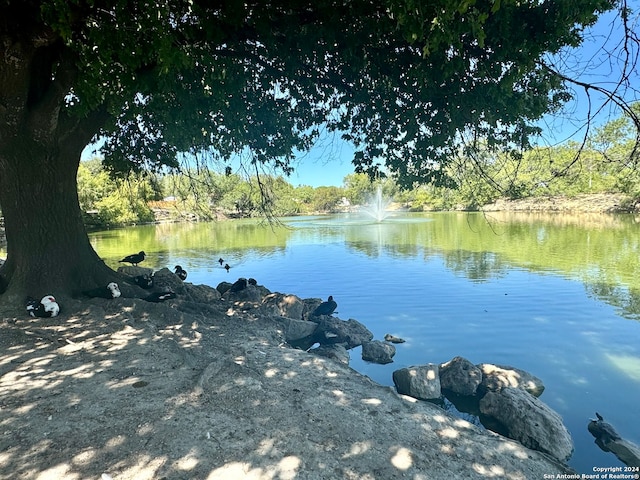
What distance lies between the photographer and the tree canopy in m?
5.20

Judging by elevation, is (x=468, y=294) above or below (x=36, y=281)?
below

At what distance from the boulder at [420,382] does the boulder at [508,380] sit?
3.03 ft

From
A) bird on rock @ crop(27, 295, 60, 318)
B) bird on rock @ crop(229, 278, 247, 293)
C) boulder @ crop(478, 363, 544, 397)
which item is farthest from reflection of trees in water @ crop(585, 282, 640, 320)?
bird on rock @ crop(27, 295, 60, 318)

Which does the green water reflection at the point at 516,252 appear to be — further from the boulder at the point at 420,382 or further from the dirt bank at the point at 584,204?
the dirt bank at the point at 584,204

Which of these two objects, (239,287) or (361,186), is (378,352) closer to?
(239,287)

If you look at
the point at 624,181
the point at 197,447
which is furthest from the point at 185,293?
the point at 624,181

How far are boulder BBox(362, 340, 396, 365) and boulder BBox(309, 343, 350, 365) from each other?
48cm

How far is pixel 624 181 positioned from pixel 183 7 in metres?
61.9

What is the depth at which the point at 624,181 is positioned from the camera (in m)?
49.4

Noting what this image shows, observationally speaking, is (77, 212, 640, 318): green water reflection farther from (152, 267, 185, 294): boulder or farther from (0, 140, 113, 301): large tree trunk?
(0, 140, 113, 301): large tree trunk

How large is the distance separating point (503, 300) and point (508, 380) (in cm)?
675

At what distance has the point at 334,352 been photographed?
27.2 feet

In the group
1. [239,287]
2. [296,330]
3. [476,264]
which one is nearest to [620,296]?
[476,264]

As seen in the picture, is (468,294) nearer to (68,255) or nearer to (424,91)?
(424,91)
